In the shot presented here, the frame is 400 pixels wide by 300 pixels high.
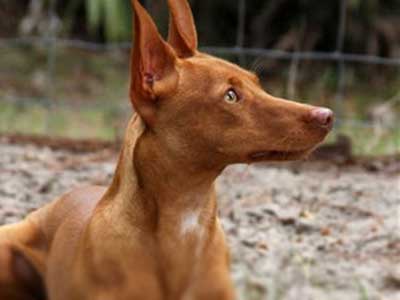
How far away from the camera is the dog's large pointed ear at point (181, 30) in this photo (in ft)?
11.2

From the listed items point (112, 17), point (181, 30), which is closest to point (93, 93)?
point (112, 17)

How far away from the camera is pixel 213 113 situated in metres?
3.20

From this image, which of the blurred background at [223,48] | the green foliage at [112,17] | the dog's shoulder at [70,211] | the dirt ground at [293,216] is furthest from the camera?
the green foliage at [112,17]

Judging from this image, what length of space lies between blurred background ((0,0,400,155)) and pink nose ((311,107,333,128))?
5.17 metres

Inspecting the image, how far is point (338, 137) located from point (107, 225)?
3.31 meters

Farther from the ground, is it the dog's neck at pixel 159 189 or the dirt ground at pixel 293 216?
the dog's neck at pixel 159 189

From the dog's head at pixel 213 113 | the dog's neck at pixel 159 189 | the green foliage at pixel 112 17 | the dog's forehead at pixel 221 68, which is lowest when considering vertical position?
the green foliage at pixel 112 17

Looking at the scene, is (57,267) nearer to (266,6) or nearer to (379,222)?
(379,222)

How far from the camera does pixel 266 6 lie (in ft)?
33.9

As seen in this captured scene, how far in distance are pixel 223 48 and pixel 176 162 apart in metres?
5.85

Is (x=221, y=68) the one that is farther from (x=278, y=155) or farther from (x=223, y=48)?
(x=223, y=48)

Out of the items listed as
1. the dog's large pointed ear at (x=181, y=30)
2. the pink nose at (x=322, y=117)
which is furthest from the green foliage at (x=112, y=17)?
the pink nose at (x=322, y=117)

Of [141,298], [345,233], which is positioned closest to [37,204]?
[345,233]

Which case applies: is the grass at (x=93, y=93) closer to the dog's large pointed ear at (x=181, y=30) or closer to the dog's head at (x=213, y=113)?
the dog's large pointed ear at (x=181, y=30)
